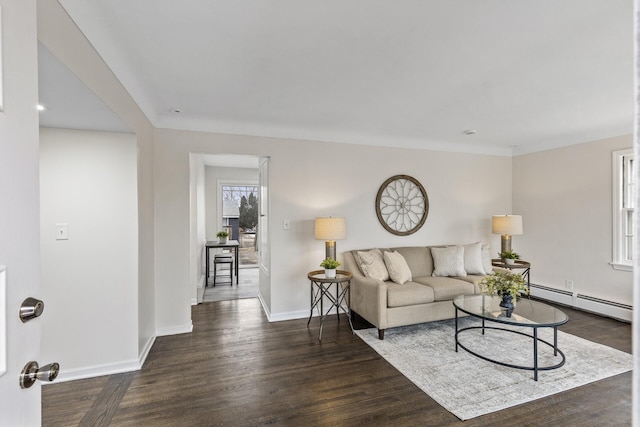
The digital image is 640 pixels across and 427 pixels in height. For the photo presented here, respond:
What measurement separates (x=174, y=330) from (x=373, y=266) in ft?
7.96

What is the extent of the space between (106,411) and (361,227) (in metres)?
3.19

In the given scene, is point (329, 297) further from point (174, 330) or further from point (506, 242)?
point (506, 242)

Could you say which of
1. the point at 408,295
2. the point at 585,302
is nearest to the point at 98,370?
the point at 408,295

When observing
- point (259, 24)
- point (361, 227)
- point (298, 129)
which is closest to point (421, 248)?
point (361, 227)

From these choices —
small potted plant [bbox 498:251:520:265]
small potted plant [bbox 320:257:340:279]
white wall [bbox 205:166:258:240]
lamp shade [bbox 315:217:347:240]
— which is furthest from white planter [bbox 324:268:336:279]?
white wall [bbox 205:166:258:240]

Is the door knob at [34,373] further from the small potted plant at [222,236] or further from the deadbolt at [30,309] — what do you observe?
the small potted plant at [222,236]

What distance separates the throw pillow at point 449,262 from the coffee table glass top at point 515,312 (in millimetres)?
753

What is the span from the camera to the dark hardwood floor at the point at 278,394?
203cm

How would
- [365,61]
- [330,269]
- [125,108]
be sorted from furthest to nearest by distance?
[330,269] < [125,108] < [365,61]

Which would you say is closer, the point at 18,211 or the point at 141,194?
the point at 18,211

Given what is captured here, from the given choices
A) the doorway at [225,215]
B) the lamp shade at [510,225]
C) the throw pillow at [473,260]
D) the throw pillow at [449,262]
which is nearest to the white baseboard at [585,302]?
the lamp shade at [510,225]

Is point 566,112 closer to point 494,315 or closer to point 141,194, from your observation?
point 494,315

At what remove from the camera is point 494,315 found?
2.74 meters

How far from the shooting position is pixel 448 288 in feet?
11.7
